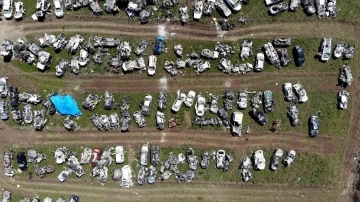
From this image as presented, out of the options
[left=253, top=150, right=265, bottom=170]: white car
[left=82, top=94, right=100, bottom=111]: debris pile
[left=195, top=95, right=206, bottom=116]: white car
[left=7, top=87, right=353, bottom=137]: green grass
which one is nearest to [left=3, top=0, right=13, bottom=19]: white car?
[left=7, top=87, right=353, bottom=137]: green grass

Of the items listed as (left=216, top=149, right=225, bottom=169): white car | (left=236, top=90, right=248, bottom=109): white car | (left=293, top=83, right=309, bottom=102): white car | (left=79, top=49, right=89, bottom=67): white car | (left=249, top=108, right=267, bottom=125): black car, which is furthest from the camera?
(left=216, top=149, right=225, bottom=169): white car

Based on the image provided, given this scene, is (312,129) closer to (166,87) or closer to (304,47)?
(304,47)

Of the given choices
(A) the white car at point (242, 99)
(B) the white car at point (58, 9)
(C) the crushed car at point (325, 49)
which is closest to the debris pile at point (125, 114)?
(B) the white car at point (58, 9)

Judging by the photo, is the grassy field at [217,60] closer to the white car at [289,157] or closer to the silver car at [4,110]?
the silver car at [4,110]

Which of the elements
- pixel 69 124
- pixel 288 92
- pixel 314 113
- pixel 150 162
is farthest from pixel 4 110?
pixel 314 113

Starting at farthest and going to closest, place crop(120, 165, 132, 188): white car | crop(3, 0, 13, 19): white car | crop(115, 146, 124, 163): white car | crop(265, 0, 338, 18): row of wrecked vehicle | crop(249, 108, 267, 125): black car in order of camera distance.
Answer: crop(120, 165, 132, 188): white car < crop(115, 146, 124, 163): white car < crop(3, 0, 13, 19): white car < crop(249, 108, 267, 125): black car < crop(265, 0, 338, 18): row of wrecked vehicle

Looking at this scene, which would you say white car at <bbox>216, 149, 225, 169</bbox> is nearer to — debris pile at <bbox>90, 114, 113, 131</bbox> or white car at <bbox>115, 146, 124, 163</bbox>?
white car at <bbox>115, 146, 124, 163</bbox>
